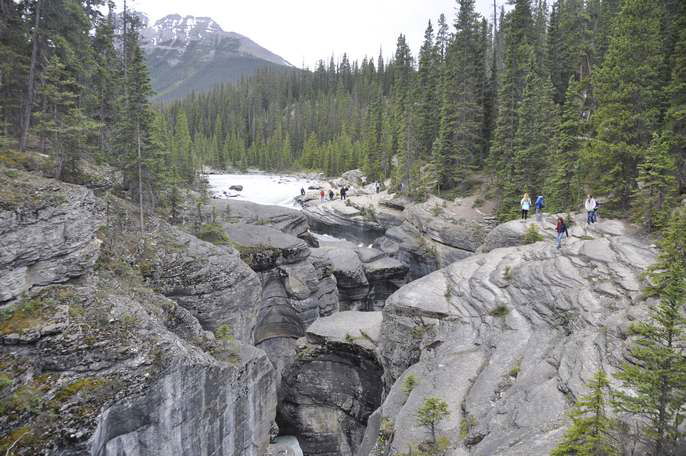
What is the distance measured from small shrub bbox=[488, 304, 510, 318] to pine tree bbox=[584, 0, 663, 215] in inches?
363

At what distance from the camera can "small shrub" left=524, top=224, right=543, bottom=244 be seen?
20453 mm

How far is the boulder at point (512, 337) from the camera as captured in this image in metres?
10.8

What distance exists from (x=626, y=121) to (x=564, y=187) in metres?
7.16

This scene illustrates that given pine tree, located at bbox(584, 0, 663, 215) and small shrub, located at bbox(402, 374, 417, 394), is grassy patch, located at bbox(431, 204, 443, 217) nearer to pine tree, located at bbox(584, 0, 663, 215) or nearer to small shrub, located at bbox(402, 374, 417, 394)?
pine tree, located at bbox(584, 0, 663, 215)

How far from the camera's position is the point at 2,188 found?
1191 cm

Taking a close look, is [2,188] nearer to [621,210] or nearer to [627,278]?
[627,278]

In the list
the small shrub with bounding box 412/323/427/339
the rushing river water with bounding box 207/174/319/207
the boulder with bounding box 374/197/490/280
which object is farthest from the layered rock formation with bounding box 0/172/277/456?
the rushing river water with bounding box 207/174/319/207

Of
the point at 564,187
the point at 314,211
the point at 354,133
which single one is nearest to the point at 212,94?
the point at 354,133

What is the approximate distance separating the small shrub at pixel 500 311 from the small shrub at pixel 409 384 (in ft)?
14.6

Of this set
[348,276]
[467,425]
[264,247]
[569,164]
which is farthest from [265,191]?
[467,425]

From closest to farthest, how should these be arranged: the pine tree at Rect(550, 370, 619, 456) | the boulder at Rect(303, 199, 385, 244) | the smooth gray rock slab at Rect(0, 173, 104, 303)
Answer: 1. the pine tree at Rect(550, 370, 619, 456)
2. the smooth gray rock slab at Rect(0, 173, 104, 303)
3. the boulder at Rect(303, 199, 385, 244)

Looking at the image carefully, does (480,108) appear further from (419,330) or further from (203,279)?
(203,279)

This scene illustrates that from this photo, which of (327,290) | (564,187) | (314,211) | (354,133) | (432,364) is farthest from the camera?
(354,133)

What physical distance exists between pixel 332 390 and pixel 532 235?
14.0 meters
